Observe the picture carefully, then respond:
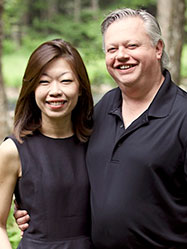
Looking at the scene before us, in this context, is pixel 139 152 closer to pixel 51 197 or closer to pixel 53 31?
pixel 51 197

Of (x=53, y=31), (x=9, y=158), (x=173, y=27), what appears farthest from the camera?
(x=53, y=31)

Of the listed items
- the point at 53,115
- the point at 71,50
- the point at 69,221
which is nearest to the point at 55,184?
the point at 69,221

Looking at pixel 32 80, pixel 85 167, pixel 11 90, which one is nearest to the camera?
pixel 32 80

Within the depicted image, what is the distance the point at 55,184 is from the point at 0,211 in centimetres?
38

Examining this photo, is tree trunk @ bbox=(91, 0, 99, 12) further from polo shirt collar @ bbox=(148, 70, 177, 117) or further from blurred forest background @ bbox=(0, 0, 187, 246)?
polo shirt collar @ bbox=(148, 70, 177, 117)

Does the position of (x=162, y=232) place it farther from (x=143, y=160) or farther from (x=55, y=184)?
(x=55, y=184)

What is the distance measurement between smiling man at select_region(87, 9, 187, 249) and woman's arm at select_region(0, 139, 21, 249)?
0.45m

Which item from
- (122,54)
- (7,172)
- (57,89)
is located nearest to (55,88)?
(57,89)

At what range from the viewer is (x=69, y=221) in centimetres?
271

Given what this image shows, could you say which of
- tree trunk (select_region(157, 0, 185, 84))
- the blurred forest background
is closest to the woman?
tree trunk (select_region(157, 0, 185, 84))

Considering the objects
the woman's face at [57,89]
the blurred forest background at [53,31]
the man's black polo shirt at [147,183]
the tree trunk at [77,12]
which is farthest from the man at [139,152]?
the tree trunk at [77,12]

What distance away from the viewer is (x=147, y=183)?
251 centimetres

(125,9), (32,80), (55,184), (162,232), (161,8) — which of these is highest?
(161,8)

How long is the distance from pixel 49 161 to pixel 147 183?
0.63m
